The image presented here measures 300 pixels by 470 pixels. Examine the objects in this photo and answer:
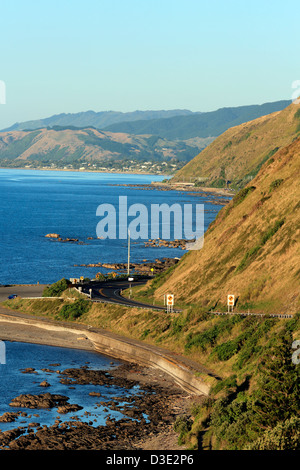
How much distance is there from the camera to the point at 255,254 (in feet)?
238

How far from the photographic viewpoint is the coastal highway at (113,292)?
7906 centimetres

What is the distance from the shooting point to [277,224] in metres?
73.8

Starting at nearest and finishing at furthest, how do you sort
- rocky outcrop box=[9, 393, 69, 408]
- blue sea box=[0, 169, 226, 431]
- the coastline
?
the coastline < rocky outcrop box=[9, 393, 69, 408] < blue sea box=[0, 169, 226, 431]

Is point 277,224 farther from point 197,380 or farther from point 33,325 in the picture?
point 33,325

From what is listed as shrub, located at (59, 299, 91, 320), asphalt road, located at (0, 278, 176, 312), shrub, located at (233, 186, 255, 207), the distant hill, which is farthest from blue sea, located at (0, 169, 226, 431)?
shrub, located at (233, 186, 255, 207)

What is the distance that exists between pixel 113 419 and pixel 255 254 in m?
27.4

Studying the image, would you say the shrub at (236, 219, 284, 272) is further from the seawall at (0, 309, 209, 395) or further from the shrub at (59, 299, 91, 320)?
the shrub at (59, 299, 91, 320)

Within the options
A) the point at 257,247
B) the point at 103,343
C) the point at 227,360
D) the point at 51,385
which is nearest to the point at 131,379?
the point at 51,385

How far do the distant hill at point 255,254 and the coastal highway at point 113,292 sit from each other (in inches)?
129

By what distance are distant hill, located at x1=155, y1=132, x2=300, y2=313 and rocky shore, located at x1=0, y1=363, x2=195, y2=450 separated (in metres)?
12.9

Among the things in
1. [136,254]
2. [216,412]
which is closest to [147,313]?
[216,412]

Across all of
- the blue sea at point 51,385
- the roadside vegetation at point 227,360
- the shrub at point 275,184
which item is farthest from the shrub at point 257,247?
the blue sea at point 51,385

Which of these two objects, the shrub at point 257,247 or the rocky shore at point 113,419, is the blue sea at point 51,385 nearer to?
the rocky shore at point 113,419

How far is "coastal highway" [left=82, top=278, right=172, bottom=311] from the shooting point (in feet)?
259
